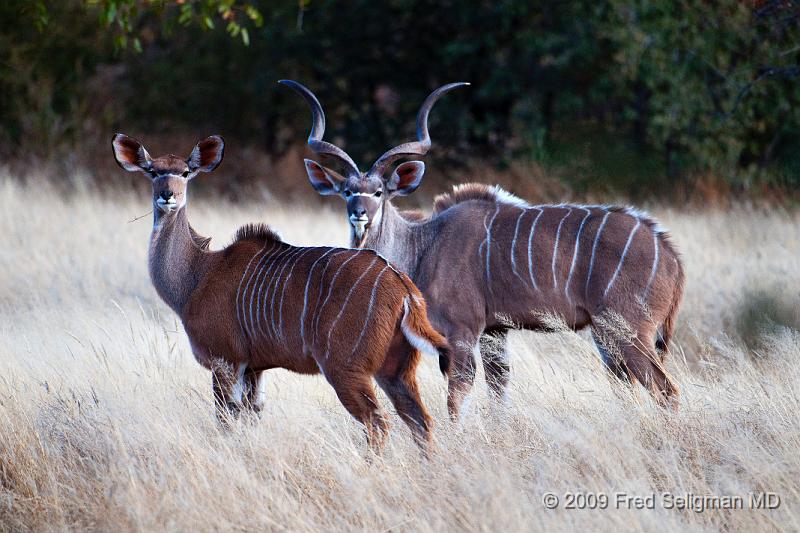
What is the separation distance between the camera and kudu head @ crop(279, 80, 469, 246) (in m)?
5.08

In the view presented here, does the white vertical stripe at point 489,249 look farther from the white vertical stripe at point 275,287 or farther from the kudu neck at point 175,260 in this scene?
the kudu neck at point 175,260

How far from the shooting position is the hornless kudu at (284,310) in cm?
369

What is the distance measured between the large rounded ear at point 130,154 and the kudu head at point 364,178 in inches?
35.2

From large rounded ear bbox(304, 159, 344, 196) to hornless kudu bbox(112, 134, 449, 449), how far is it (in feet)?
2.14

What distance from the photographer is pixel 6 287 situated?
22.7 ft

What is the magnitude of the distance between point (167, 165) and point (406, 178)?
4.28 feet

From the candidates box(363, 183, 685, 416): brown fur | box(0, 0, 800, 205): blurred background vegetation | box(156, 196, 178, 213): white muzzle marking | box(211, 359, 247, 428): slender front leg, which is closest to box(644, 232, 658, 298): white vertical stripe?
box(363, 183, 685, 416): brown fur

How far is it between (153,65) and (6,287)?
9575mm

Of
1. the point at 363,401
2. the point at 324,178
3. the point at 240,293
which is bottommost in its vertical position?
the point at 363,401

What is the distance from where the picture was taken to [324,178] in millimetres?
5375

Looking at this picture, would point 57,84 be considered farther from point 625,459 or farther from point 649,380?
point 625,459

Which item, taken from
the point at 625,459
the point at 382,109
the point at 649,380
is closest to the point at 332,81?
the point at 382,109

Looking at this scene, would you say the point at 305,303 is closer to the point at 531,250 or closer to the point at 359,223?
the point at 359,223

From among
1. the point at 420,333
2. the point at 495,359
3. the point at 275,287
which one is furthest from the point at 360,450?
the point at 495,359
